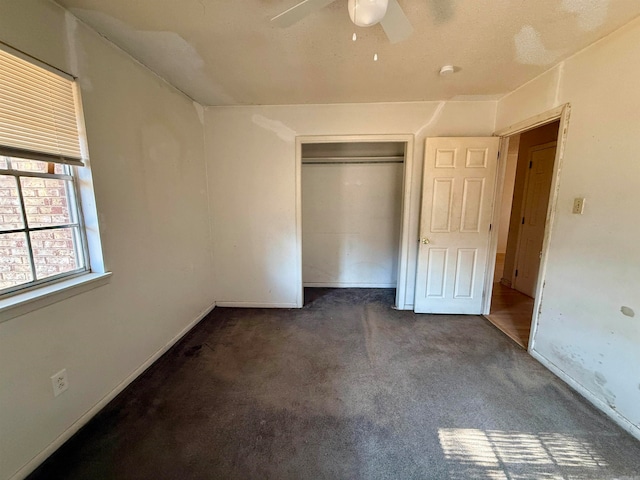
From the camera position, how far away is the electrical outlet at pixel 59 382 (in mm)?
1405

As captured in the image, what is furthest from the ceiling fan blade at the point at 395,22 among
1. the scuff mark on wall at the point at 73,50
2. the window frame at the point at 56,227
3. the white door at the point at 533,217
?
the white door at the point at 533,217

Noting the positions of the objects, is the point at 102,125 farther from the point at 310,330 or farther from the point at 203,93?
the point at 310,330

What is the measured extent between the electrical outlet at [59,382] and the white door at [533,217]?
4616 mm

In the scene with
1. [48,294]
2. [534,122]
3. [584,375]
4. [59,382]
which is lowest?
[584,375]

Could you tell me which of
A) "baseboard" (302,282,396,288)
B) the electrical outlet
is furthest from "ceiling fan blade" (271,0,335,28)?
"baseboard" (302,282,396,288)

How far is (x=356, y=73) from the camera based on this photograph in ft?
7.09

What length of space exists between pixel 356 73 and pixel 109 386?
2.99 meters

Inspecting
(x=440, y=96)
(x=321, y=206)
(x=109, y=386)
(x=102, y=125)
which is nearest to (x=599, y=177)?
(x=440, y=96)

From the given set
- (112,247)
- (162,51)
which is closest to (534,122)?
(162,51)

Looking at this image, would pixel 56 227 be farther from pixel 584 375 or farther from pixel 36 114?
pixel 584 375

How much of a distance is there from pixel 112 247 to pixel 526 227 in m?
4.82

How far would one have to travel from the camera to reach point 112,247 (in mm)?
1768

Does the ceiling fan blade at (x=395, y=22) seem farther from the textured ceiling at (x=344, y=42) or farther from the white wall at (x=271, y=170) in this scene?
the white wall at (x=271, y=170)

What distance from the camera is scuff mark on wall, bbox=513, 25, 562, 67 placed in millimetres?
1636
